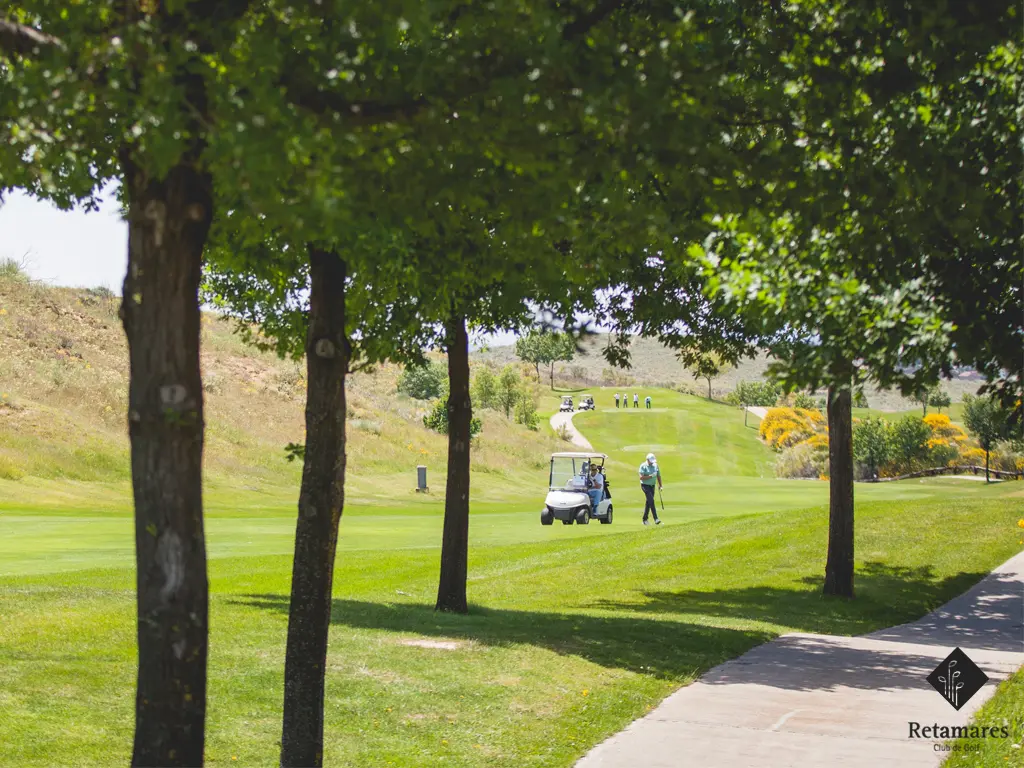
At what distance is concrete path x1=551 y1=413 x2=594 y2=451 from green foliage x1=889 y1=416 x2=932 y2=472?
95.6 ft

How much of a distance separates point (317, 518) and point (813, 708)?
479 centimetres

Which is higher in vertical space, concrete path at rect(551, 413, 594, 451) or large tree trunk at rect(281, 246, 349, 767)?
concrete path at rect(551, 413, 594, 451)

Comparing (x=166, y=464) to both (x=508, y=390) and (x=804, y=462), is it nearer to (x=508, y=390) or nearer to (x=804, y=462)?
(x=804, y=462)

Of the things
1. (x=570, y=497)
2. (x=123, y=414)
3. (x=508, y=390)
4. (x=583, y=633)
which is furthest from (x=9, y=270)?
(x=583, y=633)

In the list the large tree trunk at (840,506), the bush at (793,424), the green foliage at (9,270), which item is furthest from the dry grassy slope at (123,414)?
the large tree trunk at (840,506)

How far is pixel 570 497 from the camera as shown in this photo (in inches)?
1198

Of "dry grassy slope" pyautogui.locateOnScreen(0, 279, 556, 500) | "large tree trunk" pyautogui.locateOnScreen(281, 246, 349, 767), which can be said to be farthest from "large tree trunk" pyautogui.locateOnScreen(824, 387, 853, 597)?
"dry grassy slope" pyautogui.locateOnScreen(0, 279, 556, 500)

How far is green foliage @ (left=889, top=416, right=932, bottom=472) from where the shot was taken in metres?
53.9

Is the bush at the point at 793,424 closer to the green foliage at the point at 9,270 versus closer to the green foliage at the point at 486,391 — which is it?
the green foliage at the point at 486,391

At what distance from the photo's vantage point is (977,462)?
172ft

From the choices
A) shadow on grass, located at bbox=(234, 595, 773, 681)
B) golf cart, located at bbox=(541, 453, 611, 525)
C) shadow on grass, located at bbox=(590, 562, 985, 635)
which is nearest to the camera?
shadow on grass, located at bbox=(234, 595, 773, 681)

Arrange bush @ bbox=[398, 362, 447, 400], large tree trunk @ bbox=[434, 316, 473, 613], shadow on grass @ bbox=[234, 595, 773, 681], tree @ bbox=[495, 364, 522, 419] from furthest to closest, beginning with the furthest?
bush @ bbox=[398, 362, 447, 400]
tree @ bbox=[495, 364, 522, 419]
large tree trunk @ bbox=[434, 316, 473, 613]
shadow on grass @ bbox=[234, 595, 773, 681]

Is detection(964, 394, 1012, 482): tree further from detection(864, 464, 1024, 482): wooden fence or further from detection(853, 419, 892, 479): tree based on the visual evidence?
detection(853, 419, 892, 479): tree

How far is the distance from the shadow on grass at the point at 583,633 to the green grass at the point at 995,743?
2772 mm
